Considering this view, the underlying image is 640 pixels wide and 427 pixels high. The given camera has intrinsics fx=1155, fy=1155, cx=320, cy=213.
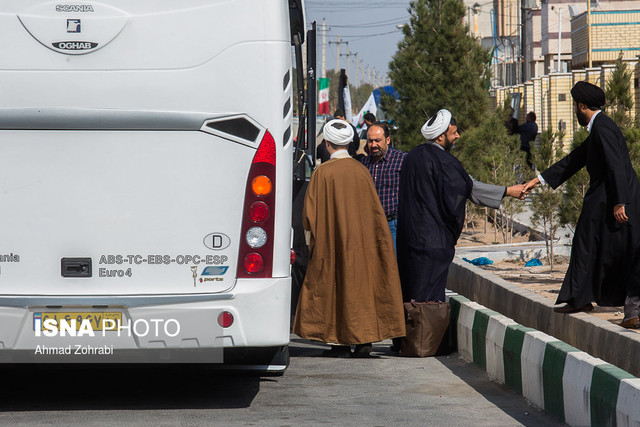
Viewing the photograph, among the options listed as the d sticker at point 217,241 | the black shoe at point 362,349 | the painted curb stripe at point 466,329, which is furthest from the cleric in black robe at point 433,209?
the d sticker at point 217,241

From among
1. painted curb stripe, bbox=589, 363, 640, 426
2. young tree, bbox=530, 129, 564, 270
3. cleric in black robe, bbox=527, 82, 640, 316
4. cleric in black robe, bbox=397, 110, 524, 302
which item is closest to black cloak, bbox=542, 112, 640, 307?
cleric in black robe, bbox=527, 82, 640, 316

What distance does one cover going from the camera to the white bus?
6.28 m

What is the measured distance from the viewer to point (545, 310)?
8359 millimetres

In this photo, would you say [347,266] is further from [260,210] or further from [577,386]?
[577,386]

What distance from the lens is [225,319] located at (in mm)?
6344

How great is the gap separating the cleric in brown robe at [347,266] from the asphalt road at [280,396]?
0.29m

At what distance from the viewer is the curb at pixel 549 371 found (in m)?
5.45

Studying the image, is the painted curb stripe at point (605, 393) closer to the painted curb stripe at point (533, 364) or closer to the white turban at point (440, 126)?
the painted curb stripe at point (533, 364)

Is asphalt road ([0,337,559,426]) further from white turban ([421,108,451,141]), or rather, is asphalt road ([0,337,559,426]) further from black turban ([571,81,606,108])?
black turban ([571,81,606,108])

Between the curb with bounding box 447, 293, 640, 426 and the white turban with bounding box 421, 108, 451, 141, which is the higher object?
the white turban with bounding box 421, 108, 451, 141

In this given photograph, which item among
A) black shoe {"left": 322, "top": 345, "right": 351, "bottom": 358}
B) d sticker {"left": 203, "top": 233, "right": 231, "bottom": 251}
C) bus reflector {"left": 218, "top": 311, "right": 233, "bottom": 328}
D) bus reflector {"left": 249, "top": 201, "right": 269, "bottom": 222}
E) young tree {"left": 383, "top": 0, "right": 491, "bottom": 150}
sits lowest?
black shoe {"left": 322, "top": 345, "right": 351, "bottom": 358}

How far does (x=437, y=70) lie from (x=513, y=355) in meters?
16.1

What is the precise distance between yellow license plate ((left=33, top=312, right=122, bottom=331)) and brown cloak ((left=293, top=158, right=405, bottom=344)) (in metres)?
2.64

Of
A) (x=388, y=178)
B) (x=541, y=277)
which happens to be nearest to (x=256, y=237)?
(x=388, y=178)
